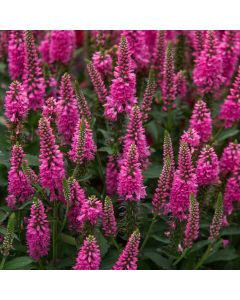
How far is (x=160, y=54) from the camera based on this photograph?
14.2 ft

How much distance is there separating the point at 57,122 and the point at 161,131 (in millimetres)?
1203

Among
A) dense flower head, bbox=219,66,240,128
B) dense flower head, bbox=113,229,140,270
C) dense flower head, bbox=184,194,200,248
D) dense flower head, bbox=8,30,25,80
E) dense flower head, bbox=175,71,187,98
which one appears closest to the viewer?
dense flower head, bbox=113,229,140,270

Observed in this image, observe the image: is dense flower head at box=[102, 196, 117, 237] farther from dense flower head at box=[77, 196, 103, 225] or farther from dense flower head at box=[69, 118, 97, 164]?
dense flower head at box=[69, 118, 97, 164]

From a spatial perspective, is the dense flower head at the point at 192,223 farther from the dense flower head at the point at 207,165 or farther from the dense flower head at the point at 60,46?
the dense flower head at the point at 60,46

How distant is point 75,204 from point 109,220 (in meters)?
0.21

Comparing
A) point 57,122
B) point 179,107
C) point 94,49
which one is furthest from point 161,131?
point 57,122

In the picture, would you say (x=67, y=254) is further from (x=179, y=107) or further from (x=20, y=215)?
(x=179, y=107)

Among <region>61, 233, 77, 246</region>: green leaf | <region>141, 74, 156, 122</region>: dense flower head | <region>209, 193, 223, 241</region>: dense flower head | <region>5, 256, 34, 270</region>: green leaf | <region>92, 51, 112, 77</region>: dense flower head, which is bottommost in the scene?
<region>5, 256, 34, 270</region>: green leaf

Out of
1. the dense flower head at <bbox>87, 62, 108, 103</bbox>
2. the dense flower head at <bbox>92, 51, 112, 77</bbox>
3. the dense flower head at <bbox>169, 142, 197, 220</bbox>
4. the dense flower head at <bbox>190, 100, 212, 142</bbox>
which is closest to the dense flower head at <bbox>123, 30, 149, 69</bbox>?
the dense flower head at <bbox>92, 51, 112, 77</bbox>

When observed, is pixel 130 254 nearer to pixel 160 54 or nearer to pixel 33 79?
pixel 33 79

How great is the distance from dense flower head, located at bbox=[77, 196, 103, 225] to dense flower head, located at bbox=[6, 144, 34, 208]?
36 centimetres

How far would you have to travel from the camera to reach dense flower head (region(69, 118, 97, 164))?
119 inches

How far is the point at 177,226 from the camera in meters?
3.27

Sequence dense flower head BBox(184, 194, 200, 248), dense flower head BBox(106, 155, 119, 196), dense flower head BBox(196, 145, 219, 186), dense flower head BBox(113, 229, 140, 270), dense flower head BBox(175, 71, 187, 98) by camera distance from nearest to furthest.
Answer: dense flower head BBox(113, 229, 140, 270) → dense flower head BBox(184, 194, 200, 248) → dense flower head BBox(196, 145, 219, 186) → dense flower head BBox(106, 155, 119, 196) → dense flower head BBox(175, 71, 187, 98)
